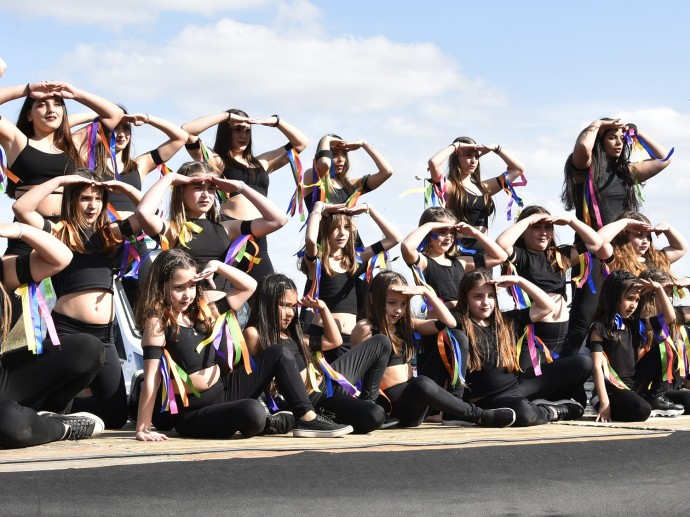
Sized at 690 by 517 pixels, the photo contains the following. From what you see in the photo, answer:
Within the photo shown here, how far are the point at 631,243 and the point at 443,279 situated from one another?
4.95 feet

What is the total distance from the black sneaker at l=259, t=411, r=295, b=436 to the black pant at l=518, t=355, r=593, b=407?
1726 millimetres

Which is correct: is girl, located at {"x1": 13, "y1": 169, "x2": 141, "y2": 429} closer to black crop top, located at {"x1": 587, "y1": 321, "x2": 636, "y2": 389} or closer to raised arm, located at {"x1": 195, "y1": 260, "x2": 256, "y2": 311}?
raised arm, located at {"x1": 195, "y1": 260, "x2": 256, "y2": 311}

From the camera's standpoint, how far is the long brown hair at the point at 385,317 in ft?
20.4

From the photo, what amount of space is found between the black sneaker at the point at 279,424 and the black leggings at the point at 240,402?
0.13 m

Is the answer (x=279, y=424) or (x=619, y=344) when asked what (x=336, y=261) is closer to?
(x=279, y=424)

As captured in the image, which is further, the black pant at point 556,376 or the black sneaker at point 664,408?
the black sneaker at point 664,408

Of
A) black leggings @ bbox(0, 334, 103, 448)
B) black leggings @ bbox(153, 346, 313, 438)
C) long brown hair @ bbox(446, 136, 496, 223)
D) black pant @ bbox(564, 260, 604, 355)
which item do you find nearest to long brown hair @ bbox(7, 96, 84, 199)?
black leggings @ bbox(0, 334, 103, 448)

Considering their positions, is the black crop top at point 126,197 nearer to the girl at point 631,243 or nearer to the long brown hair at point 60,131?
the long brown hair at point 60,131

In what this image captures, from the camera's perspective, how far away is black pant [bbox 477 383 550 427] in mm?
6098

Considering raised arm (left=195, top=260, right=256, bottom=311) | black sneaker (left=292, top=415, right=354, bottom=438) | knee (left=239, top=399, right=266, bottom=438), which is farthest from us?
raised arm (left=195, top=260, right=256, bottom=311)

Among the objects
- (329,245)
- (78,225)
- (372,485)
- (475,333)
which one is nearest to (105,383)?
(78,225)

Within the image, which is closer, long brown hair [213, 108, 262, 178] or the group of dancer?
the group of dancer

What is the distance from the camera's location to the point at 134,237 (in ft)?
17.8

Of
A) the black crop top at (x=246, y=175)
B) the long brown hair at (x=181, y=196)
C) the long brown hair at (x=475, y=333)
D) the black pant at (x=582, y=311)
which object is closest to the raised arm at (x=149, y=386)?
the long brown hair at (x=181, y=196)
